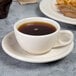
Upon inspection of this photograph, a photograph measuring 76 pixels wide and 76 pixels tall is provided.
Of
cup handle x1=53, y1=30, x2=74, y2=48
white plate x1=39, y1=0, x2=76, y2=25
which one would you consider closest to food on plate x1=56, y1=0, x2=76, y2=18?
white plate x1=39, y1=0, x2=76, y2=25

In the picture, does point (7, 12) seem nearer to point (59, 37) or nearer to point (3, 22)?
point (3, 22)

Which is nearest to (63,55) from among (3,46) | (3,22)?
(3,46)

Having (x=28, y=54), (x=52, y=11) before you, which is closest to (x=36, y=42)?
(x=28, y=54)

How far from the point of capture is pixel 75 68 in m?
0.48

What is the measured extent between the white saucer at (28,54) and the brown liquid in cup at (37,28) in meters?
0.05

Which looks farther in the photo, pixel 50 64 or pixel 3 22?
pixel 3 22

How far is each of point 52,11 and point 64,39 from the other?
175 mm

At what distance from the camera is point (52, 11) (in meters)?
0.68

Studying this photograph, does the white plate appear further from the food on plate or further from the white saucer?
the white saucer

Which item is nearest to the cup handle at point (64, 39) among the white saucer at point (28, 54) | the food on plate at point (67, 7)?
the white saucer at point (28, 54)

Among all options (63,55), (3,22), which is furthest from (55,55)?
(3,22)

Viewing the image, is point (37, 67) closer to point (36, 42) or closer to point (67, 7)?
point (36, 42)

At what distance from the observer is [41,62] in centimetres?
46

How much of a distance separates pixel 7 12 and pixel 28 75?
0.93 feet
